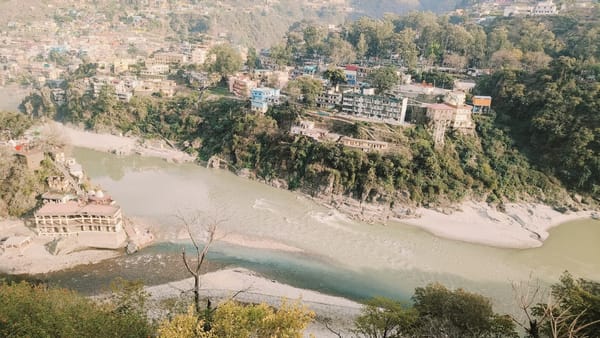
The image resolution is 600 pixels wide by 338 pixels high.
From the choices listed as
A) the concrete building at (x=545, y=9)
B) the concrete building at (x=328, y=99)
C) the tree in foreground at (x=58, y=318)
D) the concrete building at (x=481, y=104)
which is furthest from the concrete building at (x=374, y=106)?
the concrete building at (x=545, y=9)

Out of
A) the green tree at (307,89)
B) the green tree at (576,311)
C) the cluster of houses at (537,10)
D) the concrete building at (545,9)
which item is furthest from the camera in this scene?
the cluster of houses at (537,10)

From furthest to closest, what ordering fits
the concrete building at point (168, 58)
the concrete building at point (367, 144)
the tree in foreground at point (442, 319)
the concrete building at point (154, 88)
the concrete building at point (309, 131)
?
the concrete building at point (168, 58) < the concrete building at point (154, 88) < the concrete building at point (309, 131) < the concrete building at point (367, 144) < the tree in foreground at point (442, 319)

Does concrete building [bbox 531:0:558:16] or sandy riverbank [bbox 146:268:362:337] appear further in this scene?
concrete building [bbox 531:0:558:16]

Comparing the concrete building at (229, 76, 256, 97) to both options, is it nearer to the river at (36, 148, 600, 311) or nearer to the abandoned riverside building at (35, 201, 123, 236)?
the river at (36, 148, 600, 311)

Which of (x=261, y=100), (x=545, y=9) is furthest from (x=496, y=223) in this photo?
(x=545, y=9)

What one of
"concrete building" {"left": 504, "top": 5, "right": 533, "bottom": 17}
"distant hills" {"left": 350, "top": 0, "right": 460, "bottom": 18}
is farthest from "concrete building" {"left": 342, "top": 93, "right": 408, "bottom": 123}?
"distant hills" {"left": 350, "top": 0, "right": 460, "bottom": 18}

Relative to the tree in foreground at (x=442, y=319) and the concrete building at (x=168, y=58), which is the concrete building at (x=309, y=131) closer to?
the tree in foreground at (x=442, y=319)
